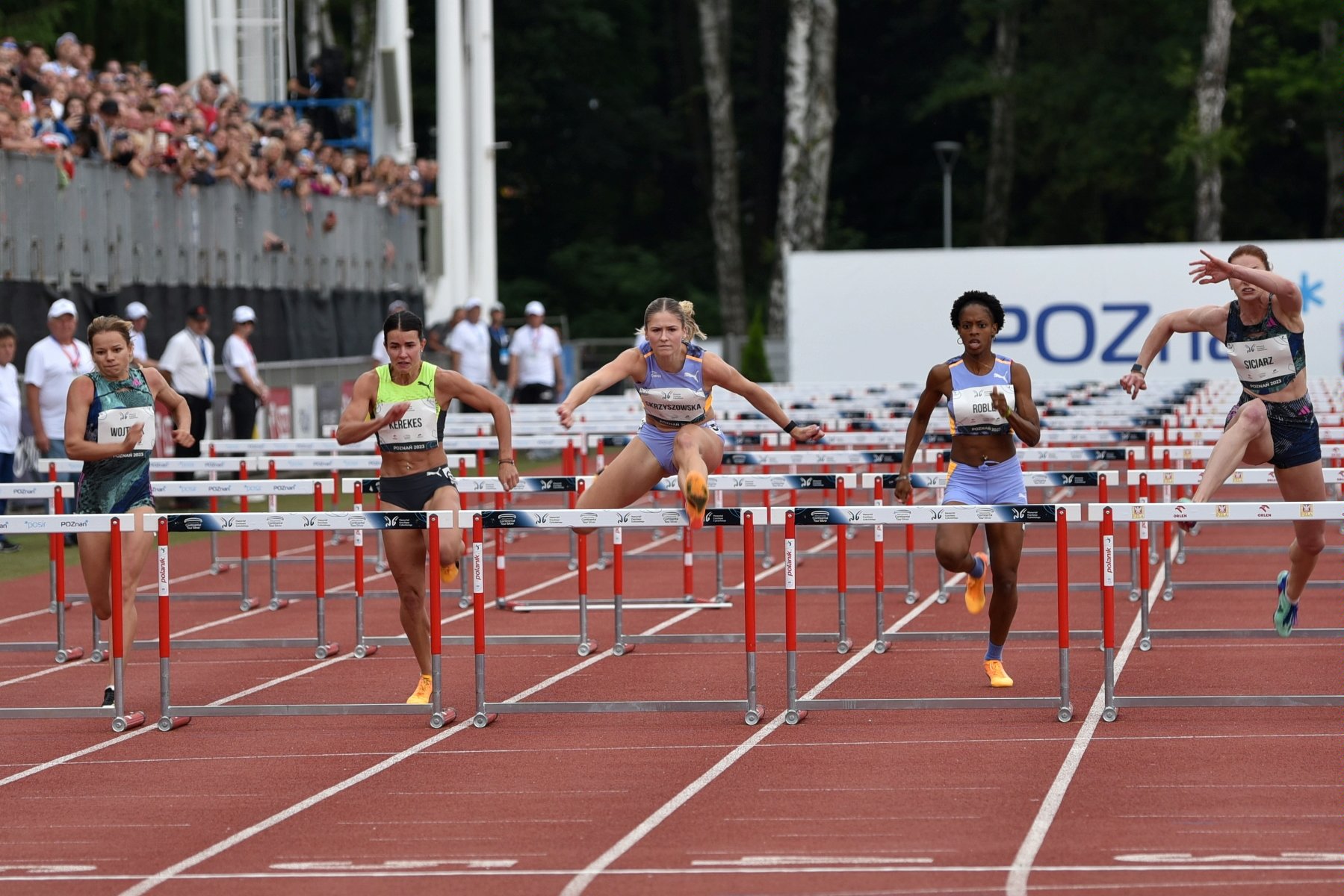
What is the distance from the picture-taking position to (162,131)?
23812 millimetres

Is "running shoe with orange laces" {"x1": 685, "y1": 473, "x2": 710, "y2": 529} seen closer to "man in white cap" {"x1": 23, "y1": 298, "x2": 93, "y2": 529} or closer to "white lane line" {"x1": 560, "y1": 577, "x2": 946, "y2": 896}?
"white lane line" {"x1": 560, "y1": 577, "x2": 946, "y2": 896}

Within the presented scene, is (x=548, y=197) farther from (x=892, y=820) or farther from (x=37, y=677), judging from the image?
(x=892, y=820)

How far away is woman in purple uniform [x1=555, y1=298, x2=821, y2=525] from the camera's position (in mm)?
10297

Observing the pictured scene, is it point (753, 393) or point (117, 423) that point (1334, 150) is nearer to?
point (753, 393)

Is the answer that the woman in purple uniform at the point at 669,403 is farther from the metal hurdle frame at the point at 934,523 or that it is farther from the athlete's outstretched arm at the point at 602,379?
the metal hurdle frame at the point at 934,523

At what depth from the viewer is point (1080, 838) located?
731 cm

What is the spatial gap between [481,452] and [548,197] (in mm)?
44439

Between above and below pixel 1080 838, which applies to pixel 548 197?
above

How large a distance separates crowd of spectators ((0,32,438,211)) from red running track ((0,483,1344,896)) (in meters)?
9.70

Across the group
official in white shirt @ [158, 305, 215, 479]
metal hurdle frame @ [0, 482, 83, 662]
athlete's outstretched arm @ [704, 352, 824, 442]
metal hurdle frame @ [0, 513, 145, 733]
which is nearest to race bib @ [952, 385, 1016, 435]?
athlete's outstretched arm @ [704, 352, 824, 442]

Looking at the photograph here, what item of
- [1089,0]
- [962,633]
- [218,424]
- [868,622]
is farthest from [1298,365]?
[1089,0]

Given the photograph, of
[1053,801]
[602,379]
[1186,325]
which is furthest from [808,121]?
[1053,801]

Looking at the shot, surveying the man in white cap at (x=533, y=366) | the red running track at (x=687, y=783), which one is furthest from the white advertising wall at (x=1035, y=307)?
the red running track at (x=687, y=783)

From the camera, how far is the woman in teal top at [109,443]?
1065 cm
